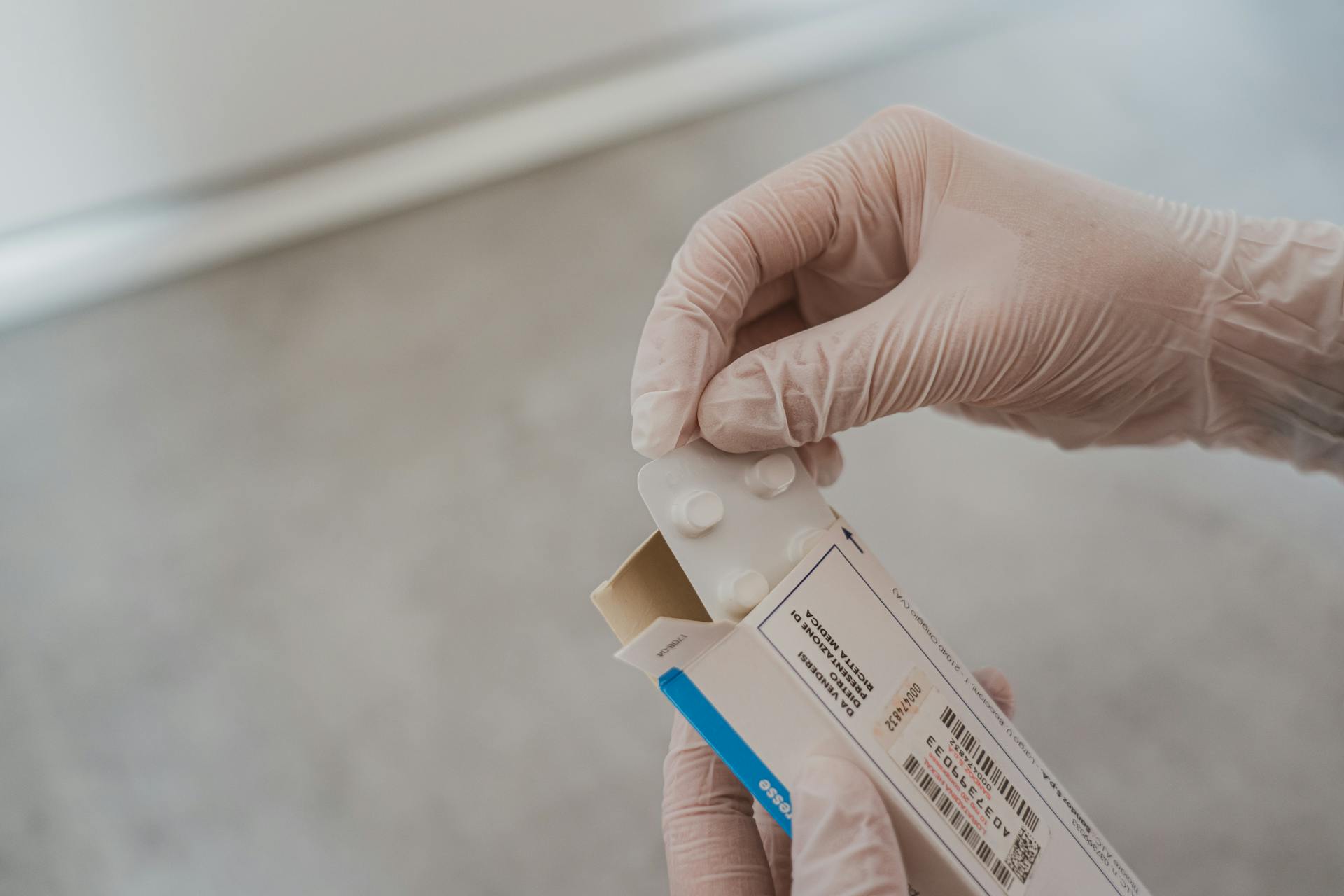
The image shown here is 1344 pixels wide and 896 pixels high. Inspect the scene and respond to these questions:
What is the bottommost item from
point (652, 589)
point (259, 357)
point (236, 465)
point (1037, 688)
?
point (1037, 688)

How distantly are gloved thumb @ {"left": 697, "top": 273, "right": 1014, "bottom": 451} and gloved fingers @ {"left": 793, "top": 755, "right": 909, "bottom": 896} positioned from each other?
0.71 feet

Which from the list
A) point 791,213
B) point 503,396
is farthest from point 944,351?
point 503,396

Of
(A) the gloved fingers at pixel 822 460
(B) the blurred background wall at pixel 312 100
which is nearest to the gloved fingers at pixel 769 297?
(A) the gloved fingers at pixel 822 460

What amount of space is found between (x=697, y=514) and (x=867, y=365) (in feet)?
0.65

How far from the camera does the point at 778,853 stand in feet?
2.22

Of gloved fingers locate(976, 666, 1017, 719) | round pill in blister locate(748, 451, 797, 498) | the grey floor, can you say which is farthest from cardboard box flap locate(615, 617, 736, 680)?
the grey floor

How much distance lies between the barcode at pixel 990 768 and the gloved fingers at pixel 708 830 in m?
0.20

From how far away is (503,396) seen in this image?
111 centimetres

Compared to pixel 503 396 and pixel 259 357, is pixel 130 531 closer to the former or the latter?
pixel 259 357

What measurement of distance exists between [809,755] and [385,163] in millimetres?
1035

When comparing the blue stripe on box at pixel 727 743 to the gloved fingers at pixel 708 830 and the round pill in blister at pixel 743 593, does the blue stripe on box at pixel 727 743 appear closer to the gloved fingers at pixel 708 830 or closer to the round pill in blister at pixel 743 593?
the round pill in blister at pixel 743 593

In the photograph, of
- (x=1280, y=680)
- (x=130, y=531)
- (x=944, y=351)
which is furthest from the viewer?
(x=130, y=531)

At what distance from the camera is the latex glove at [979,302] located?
23.7 inches

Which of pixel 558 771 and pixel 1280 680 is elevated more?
pixel 558 771
